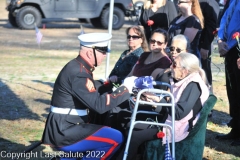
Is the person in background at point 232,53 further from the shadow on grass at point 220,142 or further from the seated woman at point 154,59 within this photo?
the seated woman at point 154,59

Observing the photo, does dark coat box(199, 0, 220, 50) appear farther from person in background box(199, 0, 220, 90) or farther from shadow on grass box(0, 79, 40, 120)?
shadow on grass box(0, 79, 40, 120)

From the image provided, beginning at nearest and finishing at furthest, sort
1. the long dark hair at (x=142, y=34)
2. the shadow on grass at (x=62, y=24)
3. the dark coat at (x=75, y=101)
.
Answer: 1. the dark coat at (x=75, y=101)
2. the long dark hair at (x=142, y=34)
3. the shadow on grass at (x=62, y=24)

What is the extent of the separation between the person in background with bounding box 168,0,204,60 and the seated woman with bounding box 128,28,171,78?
0.52m

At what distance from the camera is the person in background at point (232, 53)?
19.3 feet

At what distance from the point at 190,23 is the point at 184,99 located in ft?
6.64

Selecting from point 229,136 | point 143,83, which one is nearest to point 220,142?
point 229,136

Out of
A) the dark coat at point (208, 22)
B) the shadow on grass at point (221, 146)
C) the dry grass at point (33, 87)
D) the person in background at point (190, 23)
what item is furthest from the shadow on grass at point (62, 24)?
the shadow on grass at point (221, 146)

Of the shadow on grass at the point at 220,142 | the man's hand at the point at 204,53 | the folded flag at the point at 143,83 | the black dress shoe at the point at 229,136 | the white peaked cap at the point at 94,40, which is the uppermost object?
A: the white peaked cap at the point at 94,40

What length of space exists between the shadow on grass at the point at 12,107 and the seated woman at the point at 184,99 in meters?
3.03

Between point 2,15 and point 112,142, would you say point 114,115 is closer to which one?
point 112,142

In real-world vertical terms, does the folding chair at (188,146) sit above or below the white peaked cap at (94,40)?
below

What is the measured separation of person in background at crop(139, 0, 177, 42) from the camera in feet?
24.0

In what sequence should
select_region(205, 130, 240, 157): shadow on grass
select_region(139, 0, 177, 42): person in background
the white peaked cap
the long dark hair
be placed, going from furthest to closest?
select_region(139, 0, 177, 42): person in background → the long dark hair → select_region(205, 130, 240, 157): shadow on grass → the white peaked cap

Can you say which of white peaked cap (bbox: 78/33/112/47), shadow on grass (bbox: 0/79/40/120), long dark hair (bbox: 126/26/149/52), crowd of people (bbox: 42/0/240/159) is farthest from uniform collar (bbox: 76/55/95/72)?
shadow on grass (bbox: 0/79/40/120)
